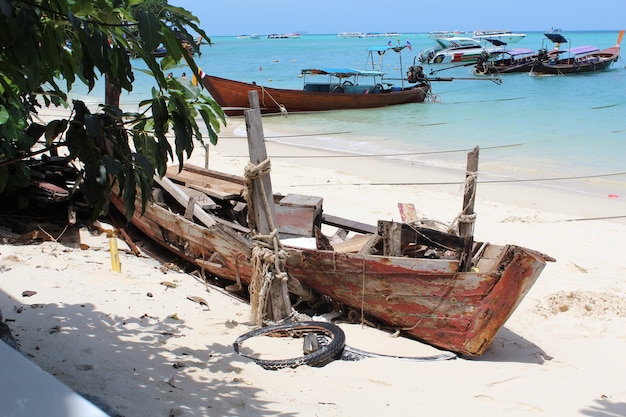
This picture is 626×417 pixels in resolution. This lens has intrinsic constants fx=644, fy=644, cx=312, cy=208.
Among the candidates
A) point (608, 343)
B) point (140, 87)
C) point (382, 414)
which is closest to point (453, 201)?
point (608, 343)

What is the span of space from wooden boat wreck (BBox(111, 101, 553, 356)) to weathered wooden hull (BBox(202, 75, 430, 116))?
1622cm

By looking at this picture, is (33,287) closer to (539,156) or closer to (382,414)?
(382,414)

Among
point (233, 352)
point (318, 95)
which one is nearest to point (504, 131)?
point (318, 95)

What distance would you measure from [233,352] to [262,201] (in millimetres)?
1215

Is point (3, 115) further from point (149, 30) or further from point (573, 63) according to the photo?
point (573, 63)

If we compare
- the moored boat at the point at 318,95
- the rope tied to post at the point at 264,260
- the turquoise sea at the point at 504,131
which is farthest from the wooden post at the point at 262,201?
the moored boat at the point at 318,95

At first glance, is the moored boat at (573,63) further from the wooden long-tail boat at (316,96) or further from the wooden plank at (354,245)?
the wooden plank at (354,245)

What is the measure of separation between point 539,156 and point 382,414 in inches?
502

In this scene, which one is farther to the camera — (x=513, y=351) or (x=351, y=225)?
(x=351, y=225)

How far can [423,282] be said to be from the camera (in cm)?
480

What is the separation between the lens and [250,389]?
3.87 meters

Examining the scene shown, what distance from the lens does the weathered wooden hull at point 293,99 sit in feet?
73.4

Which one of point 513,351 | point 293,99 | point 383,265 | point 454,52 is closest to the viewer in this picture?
point 383,265

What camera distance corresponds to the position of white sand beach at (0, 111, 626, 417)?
12.2ft
